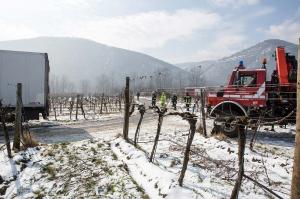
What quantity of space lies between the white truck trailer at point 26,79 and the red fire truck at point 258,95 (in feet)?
31.6

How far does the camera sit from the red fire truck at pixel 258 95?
Answer: 14930 mm

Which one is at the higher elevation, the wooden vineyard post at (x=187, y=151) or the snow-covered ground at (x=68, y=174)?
the wooden vineyard post at (x=187, y=151)

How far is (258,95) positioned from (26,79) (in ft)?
40.8

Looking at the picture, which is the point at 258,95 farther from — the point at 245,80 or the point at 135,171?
the point at 135,171

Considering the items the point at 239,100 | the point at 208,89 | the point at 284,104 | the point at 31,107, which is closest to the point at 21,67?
the point at 31,107

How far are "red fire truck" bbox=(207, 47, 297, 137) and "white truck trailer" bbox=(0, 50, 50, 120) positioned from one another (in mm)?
9631

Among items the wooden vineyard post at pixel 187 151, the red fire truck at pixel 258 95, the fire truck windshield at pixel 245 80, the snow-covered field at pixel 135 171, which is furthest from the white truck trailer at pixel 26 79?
the wooden vineyard post at pixel 187 151

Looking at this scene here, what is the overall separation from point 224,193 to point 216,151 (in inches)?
153

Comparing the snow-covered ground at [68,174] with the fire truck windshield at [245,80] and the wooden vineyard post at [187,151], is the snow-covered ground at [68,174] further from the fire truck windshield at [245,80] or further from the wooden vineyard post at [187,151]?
the fire truck windshield at [245,80]

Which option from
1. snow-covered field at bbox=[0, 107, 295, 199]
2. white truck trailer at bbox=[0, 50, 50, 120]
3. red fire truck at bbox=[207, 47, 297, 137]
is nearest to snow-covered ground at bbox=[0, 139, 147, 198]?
snow-covered field at bbox=[0, 107, 295, 199]

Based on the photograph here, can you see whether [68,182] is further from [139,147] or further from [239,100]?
[239,100]

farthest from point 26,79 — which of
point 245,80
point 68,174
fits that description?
point 245,80

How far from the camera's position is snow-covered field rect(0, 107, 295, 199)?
7566 mm

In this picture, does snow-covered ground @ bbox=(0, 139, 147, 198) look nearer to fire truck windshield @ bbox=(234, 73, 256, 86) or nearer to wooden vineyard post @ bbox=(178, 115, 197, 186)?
wooden vineyard post @ bbox=(178, 115, 197, 186)
